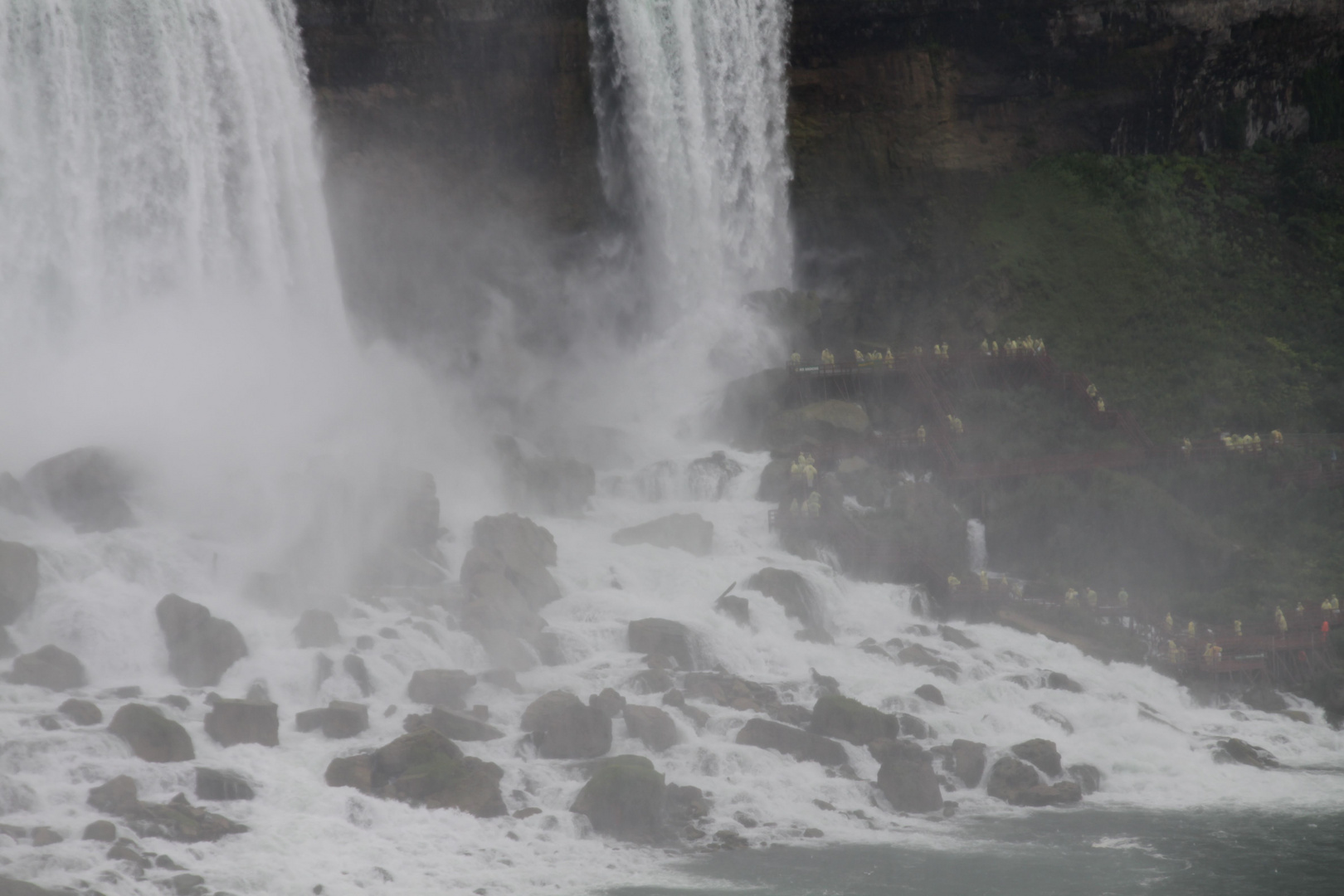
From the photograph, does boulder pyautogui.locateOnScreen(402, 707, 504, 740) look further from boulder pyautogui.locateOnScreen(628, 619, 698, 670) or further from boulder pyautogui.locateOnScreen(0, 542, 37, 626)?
boulder pyautogui.locateOnScreen(0, 542, 37, 626)

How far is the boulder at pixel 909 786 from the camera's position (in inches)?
1284

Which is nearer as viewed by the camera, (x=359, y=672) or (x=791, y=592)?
(x=359, y=672)

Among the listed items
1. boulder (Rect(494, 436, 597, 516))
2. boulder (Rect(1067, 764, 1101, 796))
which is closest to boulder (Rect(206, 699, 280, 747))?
boulder (Rect(1067, 764, 1101, 796))

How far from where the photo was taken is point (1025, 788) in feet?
110

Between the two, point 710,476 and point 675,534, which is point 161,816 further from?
point 710,476

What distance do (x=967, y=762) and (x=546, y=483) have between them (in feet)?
64.6

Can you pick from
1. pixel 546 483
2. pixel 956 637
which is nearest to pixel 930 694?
pixel 956 637

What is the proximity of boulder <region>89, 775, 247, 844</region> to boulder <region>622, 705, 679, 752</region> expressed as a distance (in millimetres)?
9114

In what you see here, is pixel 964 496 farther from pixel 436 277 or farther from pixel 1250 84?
pixel 1250 84

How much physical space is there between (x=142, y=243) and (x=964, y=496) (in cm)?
2795

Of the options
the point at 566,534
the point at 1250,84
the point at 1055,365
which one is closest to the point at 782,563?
the point at 566,534

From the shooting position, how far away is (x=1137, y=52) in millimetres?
67938

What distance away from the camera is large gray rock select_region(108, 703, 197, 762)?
30375 mm

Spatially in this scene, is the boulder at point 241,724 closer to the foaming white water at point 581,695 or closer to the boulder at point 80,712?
the foaming white water at point 581,695
